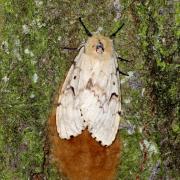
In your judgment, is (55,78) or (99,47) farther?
(99,47)

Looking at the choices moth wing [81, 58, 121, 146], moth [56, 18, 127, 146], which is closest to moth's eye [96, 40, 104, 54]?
moth [56, 18, 127, 146]

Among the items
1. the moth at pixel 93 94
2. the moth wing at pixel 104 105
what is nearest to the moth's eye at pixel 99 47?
the moth at pixel 93 94

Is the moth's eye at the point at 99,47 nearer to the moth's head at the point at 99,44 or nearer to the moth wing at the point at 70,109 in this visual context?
the moth's head at the point at 99,44

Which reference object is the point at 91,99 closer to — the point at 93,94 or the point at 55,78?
the point at 93,94

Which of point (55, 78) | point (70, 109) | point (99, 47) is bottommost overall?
point (70, 109)

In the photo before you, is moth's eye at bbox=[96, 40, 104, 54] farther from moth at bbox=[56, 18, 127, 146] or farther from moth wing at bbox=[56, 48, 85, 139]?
moth wing at bbox=[56, 48, 85, 139]

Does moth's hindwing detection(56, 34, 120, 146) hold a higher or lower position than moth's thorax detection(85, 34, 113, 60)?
lower

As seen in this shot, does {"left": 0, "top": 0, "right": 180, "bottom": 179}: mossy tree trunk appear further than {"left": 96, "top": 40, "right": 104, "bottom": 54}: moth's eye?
No

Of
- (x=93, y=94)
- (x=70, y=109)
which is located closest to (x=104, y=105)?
(x=93, y=94)
